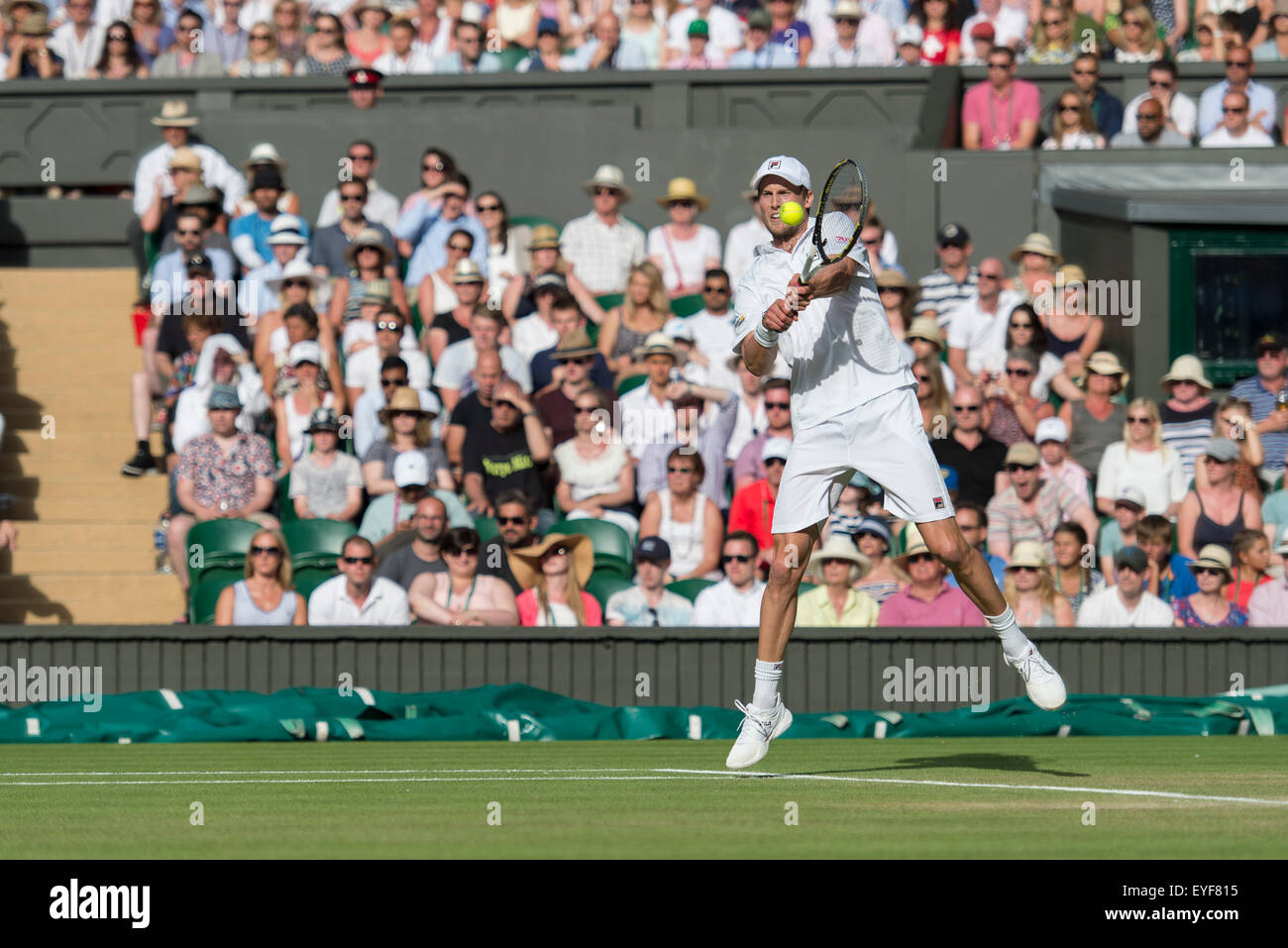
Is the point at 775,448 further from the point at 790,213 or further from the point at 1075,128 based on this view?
the point at 790,213

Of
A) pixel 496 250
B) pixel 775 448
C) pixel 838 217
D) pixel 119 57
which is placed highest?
pixel 119 57

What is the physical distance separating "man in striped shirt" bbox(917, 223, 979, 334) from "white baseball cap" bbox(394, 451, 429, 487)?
4.18 metres

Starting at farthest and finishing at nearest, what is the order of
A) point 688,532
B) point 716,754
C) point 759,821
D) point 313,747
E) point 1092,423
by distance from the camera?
point 1092,423 < point 688,532 < point 313,747 < point 716,754 < point 759,821

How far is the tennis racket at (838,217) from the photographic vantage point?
7.96 m

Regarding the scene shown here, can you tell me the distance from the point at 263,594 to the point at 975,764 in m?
5.75

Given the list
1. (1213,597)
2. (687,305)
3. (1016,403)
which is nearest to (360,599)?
(687,305)

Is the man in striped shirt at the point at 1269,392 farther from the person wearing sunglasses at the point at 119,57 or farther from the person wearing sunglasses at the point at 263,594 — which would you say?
the person wearing sunglasses at the point at 119,57

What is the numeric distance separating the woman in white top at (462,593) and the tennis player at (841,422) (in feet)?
16.6

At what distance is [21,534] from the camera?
54.3 feet

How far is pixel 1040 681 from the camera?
27.6 feet

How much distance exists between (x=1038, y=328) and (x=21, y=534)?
7696mm
